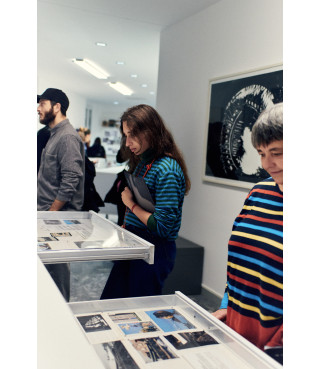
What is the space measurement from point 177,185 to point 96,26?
238 cm

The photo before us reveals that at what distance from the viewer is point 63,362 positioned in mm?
530

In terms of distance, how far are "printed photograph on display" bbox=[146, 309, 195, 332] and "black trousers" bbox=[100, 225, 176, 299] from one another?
632mm

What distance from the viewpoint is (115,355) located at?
0.60m

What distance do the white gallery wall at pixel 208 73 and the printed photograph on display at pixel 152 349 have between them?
1.56 meters

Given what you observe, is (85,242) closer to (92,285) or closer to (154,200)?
(154,200)

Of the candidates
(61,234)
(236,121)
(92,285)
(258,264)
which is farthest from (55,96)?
(92,285)

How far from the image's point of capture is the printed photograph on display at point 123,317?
72 centimetres

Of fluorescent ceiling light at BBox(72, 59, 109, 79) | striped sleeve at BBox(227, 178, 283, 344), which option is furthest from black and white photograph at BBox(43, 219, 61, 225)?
fluorescent ceiling light at BBox(72, 59, 109, 79)

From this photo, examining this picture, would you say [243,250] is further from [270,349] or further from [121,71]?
[121,71]

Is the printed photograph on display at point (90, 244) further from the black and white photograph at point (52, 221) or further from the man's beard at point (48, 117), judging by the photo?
the man's beard at point (48, 117)

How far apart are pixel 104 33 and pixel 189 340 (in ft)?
10.6

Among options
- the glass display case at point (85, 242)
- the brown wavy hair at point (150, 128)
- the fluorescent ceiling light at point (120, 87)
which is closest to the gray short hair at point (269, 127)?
the glass display case at point (85, 242)

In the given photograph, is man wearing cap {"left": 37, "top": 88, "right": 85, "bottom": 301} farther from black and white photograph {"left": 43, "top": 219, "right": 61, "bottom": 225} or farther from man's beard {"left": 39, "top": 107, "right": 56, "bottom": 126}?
black and white photograph {"left": 43, "top": 219, "right": 61, "bottom": 225}
